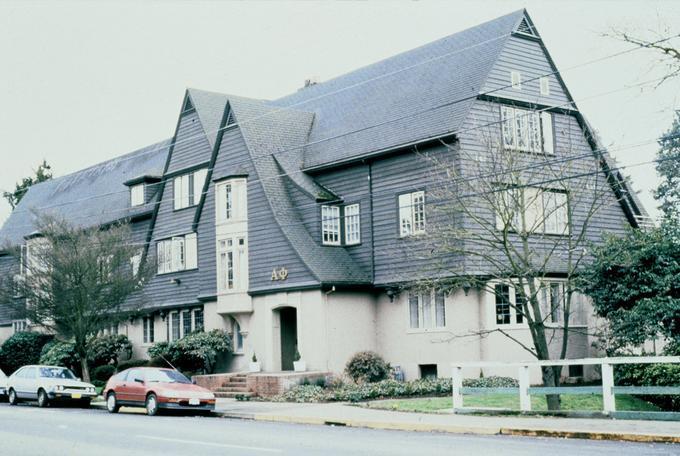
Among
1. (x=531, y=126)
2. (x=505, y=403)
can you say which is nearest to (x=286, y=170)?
(x=531, y=126)

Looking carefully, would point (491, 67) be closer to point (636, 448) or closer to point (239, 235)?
point (239, 235)

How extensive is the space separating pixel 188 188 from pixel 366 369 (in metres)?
14.0

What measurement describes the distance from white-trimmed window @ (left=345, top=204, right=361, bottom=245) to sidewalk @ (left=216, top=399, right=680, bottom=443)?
361 inches

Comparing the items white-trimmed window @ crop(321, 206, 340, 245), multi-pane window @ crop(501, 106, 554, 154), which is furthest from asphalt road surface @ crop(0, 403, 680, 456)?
multi-pane window @ crop(501, 106, 554, 154)

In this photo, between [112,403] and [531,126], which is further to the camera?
[531,126]

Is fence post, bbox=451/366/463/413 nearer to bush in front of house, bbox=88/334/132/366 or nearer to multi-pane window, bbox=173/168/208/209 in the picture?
multi-pane window, bbox=173/168/208/209

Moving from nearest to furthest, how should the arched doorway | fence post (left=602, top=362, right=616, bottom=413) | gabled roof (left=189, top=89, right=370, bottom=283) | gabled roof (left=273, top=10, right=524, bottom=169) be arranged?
1. fence post (left=602, top=362, right=616, bottom=413)
2. gabled roof (left=273, top=10, right=524, bottom=169)
3. gabled roof (left=189, top=89, right=370, bottom=283)
4. the arched doorway

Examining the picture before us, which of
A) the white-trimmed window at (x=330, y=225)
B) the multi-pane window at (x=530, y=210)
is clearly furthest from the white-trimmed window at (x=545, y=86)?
the white-trimmed window at (x=330, y=225)

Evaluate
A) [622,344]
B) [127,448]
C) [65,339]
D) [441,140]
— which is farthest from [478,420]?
[65,339]

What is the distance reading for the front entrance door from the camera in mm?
34844

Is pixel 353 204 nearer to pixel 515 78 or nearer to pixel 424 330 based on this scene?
pixel 424 330

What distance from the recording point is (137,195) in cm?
4631

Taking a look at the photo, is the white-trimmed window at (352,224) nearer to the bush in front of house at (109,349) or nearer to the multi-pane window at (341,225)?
the multi-pane window at (341,225)

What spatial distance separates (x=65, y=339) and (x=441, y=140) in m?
17.8
